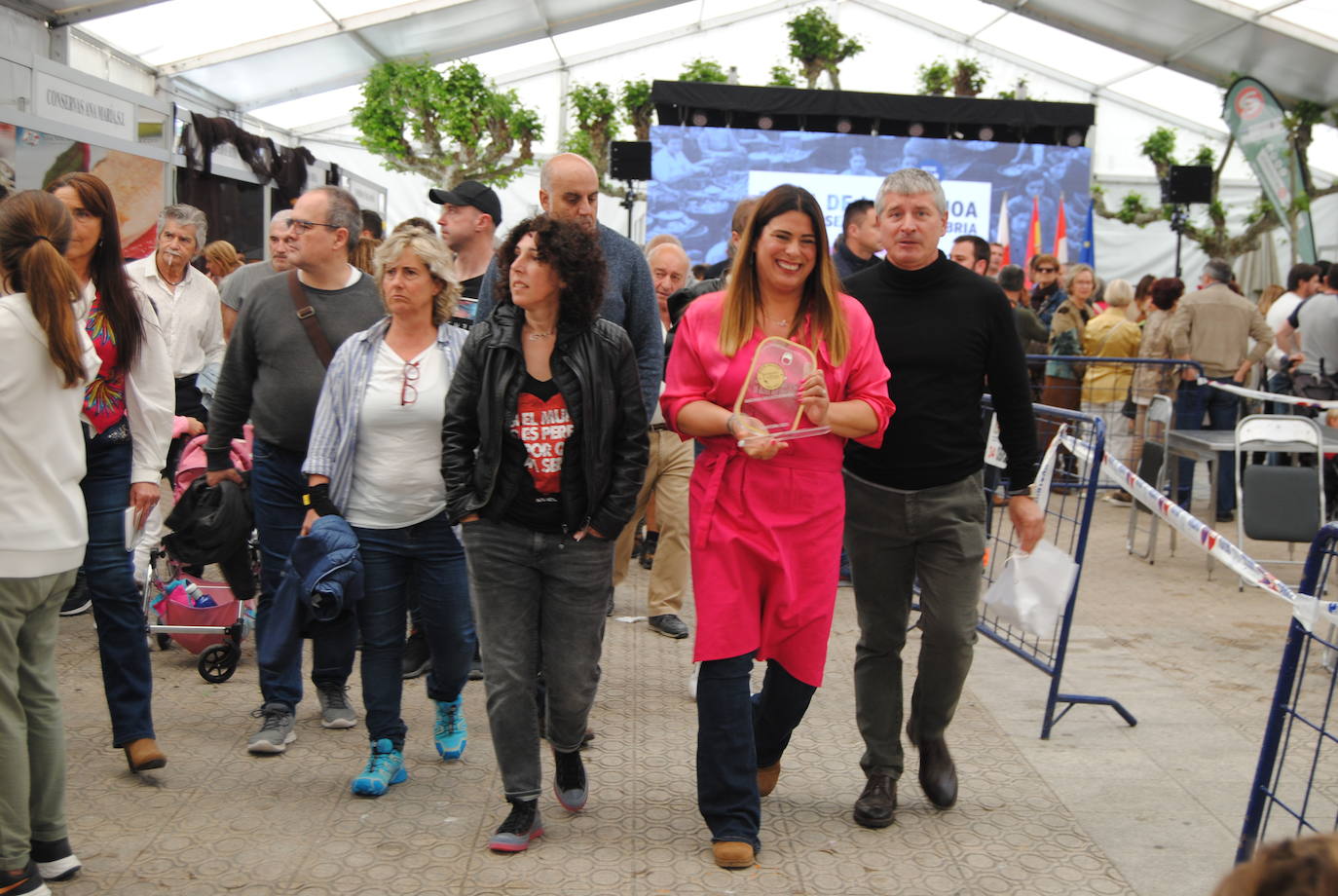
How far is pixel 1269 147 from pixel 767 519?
16434mm

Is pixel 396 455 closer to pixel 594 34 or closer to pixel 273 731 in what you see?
pixel 273 731

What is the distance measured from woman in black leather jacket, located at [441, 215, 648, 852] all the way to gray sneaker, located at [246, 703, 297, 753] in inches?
47.9

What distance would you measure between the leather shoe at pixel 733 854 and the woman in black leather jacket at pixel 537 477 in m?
0.58

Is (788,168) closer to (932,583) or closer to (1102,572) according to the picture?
(1102,572)

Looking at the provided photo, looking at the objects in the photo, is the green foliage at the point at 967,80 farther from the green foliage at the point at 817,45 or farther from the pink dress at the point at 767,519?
the pink dress at the point at 767,519

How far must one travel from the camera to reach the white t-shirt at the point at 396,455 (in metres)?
4.22

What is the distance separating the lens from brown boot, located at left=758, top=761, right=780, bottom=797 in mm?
4211

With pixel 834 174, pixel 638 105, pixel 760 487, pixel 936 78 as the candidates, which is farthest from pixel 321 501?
pixel 936 78

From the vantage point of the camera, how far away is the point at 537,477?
12.6 ft

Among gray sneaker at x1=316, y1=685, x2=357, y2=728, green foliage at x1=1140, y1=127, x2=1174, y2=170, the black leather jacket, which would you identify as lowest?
gray sneaker at x1=316, y1=685, x2=357, y2=728

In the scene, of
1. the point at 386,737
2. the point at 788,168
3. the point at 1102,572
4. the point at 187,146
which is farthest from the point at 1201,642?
the point at 788,168

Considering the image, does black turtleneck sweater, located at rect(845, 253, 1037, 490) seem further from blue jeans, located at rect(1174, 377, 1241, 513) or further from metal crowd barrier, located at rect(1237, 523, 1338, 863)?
blue jeans, located at rect(1174, 377, 1241, 513)

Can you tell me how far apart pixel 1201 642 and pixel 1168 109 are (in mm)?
19313

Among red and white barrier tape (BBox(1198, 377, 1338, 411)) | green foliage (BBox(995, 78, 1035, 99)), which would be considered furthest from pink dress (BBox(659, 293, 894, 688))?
green foliage (BBox(995, 78, 1035, 99))
